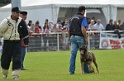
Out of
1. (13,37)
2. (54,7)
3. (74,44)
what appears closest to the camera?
(13,37)

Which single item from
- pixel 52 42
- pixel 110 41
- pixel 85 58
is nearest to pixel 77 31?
pixel 85 58

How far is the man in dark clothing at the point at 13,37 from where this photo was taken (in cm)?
1356

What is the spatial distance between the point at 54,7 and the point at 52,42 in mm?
5146

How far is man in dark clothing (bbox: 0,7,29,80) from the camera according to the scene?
13.6 metres

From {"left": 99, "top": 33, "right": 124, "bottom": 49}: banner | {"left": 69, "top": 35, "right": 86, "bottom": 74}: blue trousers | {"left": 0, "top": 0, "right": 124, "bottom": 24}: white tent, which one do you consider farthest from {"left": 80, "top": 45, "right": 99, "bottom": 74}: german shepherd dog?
{"left": 0, "top": 0, "right": 124, "bottom": 24}: white tent

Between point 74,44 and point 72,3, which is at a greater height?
point 72,3

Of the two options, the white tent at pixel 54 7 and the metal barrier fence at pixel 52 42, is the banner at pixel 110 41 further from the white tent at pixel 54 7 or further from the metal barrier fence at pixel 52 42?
the white tent at pixel 54 7

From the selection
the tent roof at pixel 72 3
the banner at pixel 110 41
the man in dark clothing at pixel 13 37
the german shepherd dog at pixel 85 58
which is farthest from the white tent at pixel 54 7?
the man in dark clothing at pixel 13 37

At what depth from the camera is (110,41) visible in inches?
1266

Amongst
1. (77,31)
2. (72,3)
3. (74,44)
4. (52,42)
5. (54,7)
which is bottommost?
(52,42)

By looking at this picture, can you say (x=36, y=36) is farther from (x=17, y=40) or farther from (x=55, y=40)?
(x=17, y=40)

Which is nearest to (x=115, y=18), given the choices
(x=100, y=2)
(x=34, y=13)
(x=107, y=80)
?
(x=100, y=2)

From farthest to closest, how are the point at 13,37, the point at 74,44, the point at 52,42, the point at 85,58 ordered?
the point at 52,42
the point at 74,44
the point at 85,58
the point at 13,37

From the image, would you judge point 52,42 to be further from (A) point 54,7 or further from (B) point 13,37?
(B) point 13,37
